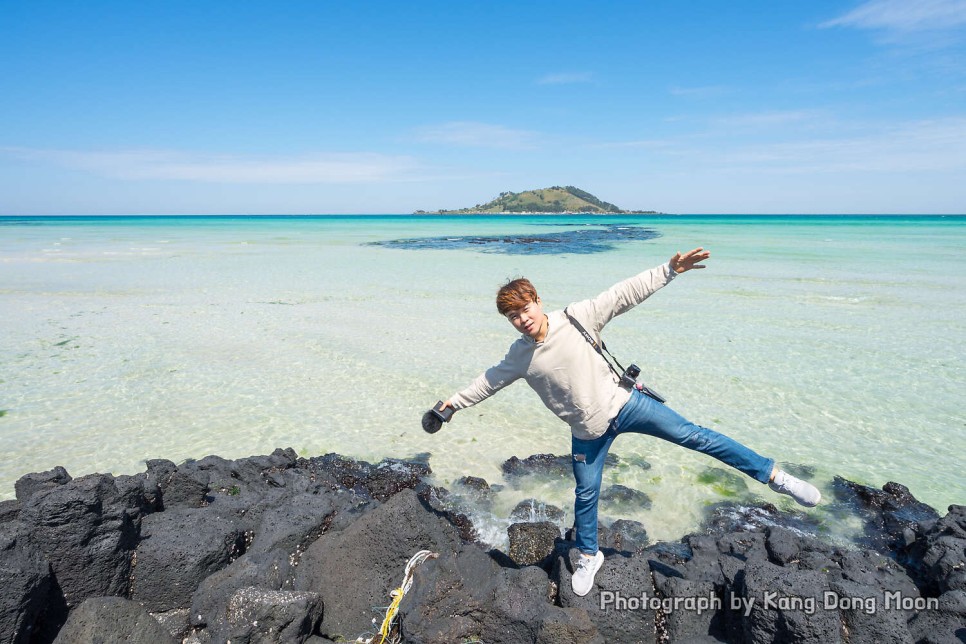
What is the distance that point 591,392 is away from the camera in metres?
3.74

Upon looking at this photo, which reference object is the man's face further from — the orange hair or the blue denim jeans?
the blue denim jeans

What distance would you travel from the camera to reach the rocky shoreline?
3.60 metres

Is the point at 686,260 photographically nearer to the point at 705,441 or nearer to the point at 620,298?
the point at 620,298

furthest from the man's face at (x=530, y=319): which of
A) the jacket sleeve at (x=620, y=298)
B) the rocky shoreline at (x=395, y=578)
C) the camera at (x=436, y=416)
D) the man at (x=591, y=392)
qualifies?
the rocky shoreline at (x=395, y=578)

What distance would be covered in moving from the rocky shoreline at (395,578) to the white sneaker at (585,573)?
71 millimetres

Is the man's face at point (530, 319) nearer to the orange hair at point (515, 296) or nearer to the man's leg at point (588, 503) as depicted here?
the orange hair at point (515, 296)

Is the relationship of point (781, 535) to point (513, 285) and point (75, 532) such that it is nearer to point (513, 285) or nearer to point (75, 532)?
point (513, 285)

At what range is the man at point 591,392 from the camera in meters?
3.72

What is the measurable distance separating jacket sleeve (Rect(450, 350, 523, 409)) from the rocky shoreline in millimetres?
1014

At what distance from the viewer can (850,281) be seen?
20906 millimetres

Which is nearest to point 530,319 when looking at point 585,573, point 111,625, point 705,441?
point 705,441

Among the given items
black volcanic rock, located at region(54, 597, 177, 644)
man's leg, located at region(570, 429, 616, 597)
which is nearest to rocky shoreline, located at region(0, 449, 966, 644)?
black volcanic rock, located at region(54, 597, 177, 644)

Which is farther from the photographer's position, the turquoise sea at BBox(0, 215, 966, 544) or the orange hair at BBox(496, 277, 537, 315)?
the turquoise sea at BBox(0, 215, 966, 544)

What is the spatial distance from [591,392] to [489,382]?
740 mm
